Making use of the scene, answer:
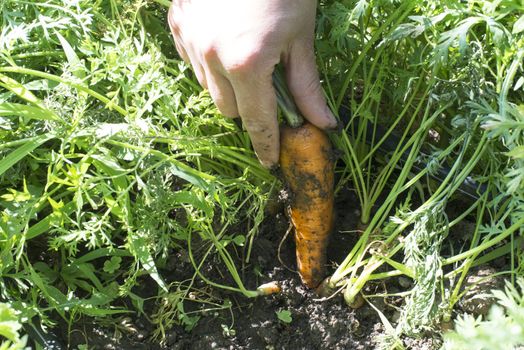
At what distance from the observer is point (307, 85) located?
66.7 inches

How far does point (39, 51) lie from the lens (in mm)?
1908

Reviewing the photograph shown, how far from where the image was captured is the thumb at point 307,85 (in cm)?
166

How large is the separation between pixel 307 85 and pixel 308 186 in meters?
0.30

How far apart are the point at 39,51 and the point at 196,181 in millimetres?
582

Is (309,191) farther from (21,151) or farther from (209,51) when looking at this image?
(21,151)

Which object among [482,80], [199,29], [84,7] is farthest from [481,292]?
[84,7]

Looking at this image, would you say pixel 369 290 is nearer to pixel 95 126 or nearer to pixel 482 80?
pixel 482 80

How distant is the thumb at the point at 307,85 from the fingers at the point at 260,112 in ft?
0.25

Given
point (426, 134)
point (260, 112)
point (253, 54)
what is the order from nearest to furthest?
point (253, 54) → point (260, 112) → point (426, 134)

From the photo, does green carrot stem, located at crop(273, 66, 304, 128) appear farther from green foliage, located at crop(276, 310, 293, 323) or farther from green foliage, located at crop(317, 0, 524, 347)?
green foliage, located at crop(276, 310, 293, 323)

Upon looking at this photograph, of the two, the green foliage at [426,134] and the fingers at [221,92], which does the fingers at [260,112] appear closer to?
the fingers at [221,92]

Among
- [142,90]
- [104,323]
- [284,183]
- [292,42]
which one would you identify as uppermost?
[292,42]

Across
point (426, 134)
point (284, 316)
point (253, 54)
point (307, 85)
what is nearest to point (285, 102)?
point (307, 85)

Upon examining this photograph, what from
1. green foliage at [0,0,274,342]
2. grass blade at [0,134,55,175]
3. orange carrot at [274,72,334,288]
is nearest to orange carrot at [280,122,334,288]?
orange carrot at [274,72,334,288]
